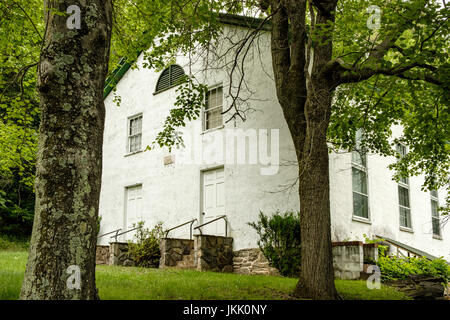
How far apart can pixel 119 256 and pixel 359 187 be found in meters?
8.00

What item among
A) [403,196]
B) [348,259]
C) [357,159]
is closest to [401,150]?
[403,196]

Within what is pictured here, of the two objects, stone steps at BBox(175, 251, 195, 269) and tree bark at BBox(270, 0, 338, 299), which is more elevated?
tree bark at BBox(270, 0, 338, 299)

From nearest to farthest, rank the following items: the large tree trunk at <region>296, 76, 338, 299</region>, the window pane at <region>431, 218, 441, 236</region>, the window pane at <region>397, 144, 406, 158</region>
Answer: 1. the large tree trunk at <region>296, 76, 338, 299</region>
2. the window pane at <region>397, 144, 406, 158</region>
3. the window pane at <region>431, 218, 441, 236</region>

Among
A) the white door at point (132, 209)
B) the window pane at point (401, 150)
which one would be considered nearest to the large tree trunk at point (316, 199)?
the white door at point (132, 209)

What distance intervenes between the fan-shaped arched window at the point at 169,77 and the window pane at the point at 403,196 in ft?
30.0

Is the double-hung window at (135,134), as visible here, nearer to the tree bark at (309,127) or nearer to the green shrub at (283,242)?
the green shrub at (283,242)

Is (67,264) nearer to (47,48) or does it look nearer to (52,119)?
(52,119)

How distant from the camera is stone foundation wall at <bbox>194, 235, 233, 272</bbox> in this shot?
11430 millimetres

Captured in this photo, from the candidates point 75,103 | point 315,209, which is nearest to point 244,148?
point 315,209

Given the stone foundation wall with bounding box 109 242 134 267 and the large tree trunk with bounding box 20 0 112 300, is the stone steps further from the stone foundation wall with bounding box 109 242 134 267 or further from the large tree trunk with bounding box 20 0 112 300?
the large tree trunk with bounding box 20 0 112 300

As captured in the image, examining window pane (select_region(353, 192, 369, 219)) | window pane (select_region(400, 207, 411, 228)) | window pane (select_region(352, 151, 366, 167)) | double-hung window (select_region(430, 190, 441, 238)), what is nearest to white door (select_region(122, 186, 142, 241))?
window pane (select_region(353, 192, 369, 219))

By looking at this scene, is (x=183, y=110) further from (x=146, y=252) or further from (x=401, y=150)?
(x=401, y=150)

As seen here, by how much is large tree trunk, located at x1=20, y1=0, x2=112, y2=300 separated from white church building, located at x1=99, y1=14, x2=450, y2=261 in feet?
17.2

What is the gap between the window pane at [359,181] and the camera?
13.1 metres
